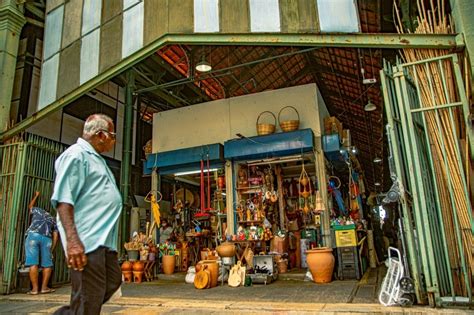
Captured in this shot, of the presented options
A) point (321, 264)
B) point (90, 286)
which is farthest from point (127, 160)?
point (90, 286)

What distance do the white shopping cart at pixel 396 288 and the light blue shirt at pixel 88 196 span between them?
318 cm

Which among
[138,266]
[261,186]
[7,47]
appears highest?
[7,47]

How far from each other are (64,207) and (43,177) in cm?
569

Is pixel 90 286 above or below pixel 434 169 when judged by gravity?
below

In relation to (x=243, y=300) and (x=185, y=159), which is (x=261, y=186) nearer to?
(x=185, y=159)

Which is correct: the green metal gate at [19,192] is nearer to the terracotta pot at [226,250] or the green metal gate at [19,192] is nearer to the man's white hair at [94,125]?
the terracotta pot at [226,250]

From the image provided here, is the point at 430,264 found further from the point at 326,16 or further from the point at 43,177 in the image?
the point at 43,177

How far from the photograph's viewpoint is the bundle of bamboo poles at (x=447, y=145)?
3707mm

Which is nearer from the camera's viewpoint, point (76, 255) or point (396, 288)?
point (76, 255)

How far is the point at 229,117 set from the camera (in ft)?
29.5

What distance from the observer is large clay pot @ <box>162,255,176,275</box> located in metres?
8.27

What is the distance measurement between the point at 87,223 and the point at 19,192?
208 inches

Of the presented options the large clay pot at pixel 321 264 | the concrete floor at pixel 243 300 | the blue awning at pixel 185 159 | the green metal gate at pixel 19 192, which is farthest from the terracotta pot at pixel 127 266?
the large clay pot at pixel 321 264

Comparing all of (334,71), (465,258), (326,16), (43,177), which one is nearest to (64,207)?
(465,258)
